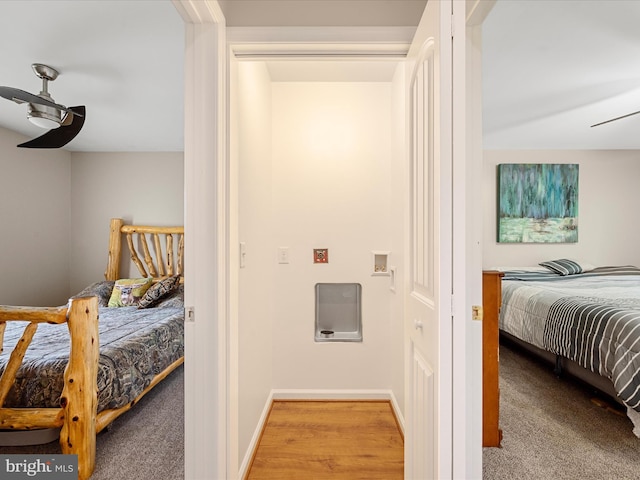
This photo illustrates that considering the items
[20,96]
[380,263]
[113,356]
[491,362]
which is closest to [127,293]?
[113,356]

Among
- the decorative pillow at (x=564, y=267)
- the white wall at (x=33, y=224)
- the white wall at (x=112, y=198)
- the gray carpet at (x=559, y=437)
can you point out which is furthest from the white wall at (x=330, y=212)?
the white wall at (x=33, y=224)

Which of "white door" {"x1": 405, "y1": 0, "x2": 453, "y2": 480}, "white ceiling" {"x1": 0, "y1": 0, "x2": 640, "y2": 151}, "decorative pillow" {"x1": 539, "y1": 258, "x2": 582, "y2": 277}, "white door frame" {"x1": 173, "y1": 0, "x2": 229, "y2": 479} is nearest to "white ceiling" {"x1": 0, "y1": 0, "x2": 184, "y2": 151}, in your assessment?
"white ceiling" {"x1": 0, "y1": 0, "x2": 640, "y2": 151}

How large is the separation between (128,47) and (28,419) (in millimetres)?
2231

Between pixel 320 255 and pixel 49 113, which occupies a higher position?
pixel 49 113

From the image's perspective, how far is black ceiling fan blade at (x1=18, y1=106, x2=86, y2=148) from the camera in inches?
102

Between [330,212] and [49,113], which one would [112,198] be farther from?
[330,212]

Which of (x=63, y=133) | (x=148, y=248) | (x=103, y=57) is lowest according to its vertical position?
(x=148, y=248)

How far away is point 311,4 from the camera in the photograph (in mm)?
1585

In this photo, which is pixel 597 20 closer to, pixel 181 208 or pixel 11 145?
pixel 181 208

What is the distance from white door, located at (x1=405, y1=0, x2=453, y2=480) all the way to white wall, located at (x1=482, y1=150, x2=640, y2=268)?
3810 millimetres

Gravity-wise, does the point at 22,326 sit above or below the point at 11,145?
below

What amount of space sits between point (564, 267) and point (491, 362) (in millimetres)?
3036

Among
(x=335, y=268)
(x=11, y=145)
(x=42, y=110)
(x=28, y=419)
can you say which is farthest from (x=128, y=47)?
(x=11, y=145)

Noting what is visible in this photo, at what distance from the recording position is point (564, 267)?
441 cm
